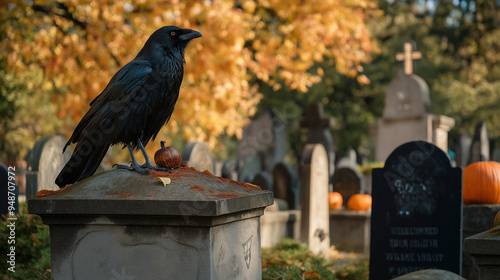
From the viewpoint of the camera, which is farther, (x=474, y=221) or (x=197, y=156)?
(x=197, y=156)

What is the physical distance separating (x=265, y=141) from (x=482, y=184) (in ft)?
31.5

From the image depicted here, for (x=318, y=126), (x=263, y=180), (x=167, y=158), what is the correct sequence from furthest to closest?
(x=318, y=126), (x=263, y=180), (x=167, y=158)

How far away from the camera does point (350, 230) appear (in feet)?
31.5

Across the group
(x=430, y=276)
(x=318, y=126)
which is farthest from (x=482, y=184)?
(x=318, y=126)

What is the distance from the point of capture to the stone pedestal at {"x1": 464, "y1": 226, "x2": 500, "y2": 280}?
10.6 ft

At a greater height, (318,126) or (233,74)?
(233,74)

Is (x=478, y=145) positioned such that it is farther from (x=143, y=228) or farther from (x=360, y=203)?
(x=143, y=228)

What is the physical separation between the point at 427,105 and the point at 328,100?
41.3 ft

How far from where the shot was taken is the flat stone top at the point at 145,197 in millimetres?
3127

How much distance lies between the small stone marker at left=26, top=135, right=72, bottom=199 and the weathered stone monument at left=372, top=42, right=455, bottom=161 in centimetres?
1009

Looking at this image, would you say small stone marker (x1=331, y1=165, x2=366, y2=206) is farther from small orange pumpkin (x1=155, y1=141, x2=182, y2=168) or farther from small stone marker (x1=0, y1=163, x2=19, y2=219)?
small orange pumpkin (x1=155, y1=141, x2=182, y2=168)

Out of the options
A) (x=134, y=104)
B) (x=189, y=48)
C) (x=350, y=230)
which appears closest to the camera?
(x=134, y=104)

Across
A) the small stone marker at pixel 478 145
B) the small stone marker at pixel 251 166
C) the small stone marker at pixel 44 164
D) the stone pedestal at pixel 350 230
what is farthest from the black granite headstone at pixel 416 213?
the small stone marker at pixel 251 166

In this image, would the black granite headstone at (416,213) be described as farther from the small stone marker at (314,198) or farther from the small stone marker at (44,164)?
the small stone marker at (44,164)
